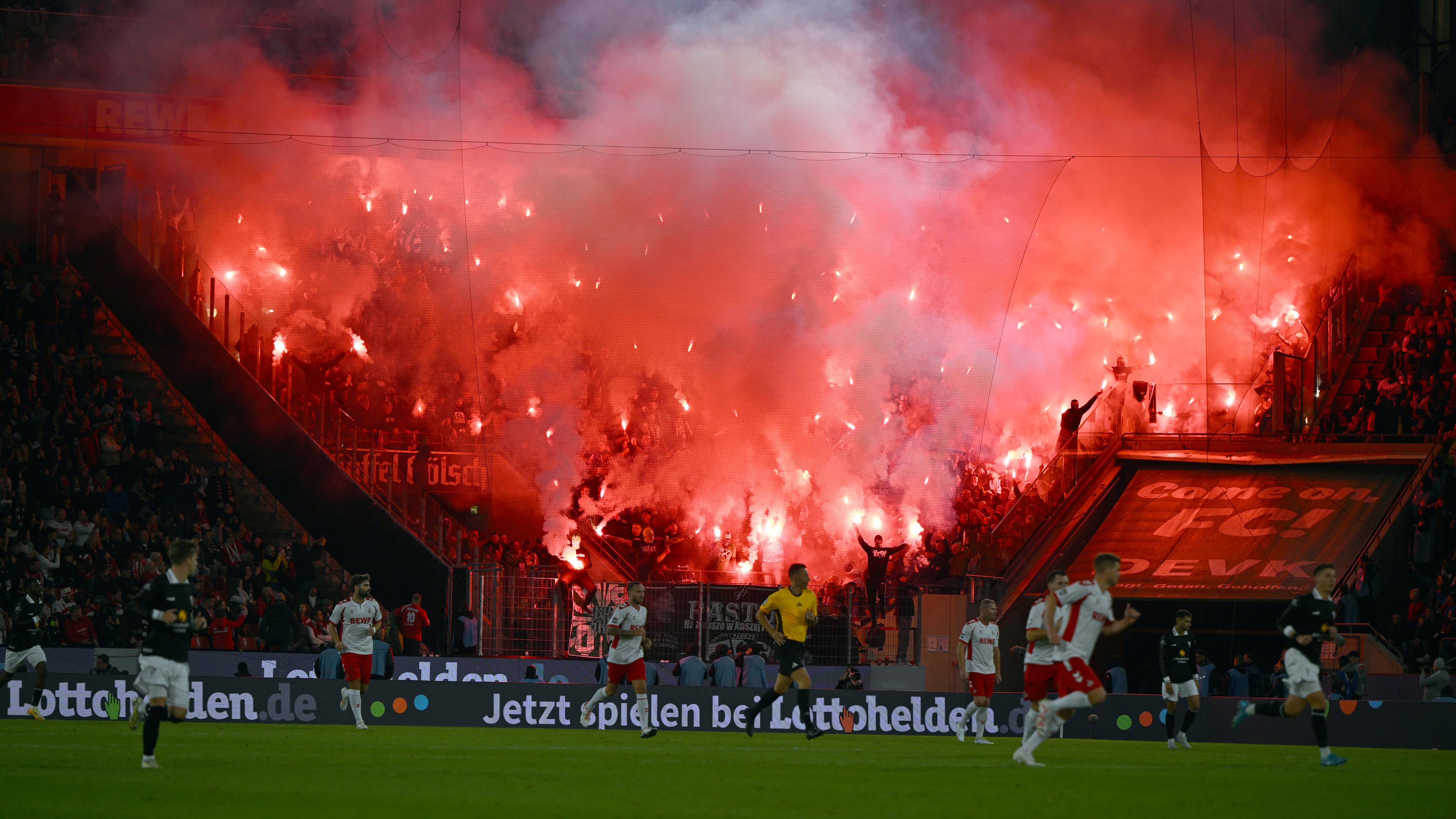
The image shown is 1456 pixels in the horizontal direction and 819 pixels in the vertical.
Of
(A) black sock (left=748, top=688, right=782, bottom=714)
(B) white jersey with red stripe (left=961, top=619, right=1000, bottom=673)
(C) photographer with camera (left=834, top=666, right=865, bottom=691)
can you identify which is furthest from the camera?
(C) photographer with camera (left=834, top=666, right=865, bottom=691)

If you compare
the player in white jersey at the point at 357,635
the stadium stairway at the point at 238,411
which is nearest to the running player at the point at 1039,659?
A: the player in white jersey at the point at 357,635

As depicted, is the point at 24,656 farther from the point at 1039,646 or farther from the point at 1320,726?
the point at 1320,726

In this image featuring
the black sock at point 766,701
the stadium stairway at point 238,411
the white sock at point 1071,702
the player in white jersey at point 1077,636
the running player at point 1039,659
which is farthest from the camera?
the stadium stairway at point 238,411

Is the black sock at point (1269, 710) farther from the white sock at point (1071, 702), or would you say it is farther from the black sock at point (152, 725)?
the black sock at point (152, 725)

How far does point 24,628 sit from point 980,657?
1254cm

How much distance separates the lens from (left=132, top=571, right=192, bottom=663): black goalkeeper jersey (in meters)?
12.7

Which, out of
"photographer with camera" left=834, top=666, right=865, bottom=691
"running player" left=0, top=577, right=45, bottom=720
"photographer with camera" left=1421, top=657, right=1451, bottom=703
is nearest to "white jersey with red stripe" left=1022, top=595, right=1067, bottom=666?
"photographer with camera" left=834, top=666, right=865, bottom=691

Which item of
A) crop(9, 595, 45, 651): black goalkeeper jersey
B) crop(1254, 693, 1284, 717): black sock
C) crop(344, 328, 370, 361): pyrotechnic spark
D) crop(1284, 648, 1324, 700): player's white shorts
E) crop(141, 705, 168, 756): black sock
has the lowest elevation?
crop(1254, 693, 1284, 717): black sock

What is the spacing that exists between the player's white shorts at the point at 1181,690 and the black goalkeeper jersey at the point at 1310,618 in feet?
19.6

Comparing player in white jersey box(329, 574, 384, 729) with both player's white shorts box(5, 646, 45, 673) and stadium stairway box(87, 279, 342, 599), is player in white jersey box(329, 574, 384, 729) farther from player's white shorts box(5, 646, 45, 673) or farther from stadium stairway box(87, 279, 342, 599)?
stadium stairway box(87, 279, 342, 599)

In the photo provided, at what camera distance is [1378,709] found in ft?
75.9

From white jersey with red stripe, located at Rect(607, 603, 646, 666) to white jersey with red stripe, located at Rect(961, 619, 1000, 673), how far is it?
4850 mm

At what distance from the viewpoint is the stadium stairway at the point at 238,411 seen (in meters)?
31.8

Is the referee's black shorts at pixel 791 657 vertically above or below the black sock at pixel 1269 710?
above
